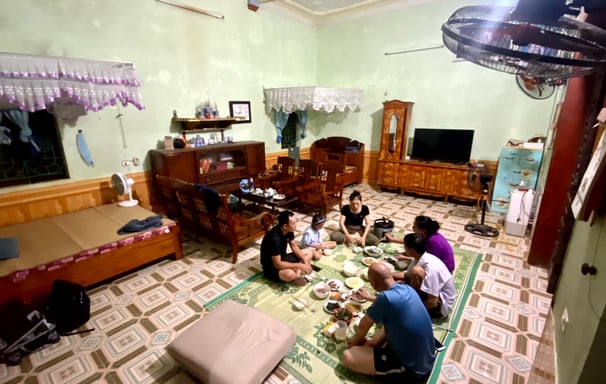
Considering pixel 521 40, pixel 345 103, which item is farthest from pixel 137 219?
pixel 345 103

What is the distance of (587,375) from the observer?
1.23 metres

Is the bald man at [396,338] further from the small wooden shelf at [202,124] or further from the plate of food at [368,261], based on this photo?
the small wooden shelf at [202,124]

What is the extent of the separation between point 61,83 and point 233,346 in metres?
3.04

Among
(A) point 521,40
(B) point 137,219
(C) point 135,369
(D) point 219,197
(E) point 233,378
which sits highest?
(A) point 521,40

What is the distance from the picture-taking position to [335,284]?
2881 millimetres

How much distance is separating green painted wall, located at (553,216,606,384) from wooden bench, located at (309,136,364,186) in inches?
187

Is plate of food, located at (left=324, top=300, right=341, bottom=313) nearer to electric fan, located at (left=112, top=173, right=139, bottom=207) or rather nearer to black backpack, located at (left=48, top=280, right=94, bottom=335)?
black backpack, located at (left=48, top=280, right=94, bottom=335)

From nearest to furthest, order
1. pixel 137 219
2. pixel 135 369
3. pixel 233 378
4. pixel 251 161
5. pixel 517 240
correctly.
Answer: pixel 233 378, pixel 135 369, pixel 137 219, pixel 517 240, pixel 251 161

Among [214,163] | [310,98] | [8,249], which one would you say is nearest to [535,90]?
[310,98]

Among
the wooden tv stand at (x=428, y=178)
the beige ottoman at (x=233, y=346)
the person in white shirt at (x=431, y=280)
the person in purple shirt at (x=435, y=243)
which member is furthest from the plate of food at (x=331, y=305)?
the wooden tv stand at (x=428, y=178)

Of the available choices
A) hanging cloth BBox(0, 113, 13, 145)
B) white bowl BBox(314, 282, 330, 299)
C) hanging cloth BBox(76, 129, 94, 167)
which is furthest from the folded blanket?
white bowl BBox(314, 282, 330, 299)

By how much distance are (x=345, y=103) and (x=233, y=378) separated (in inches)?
219

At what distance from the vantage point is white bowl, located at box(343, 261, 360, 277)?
3.09 meters

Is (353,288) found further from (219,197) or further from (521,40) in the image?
(521,40)
